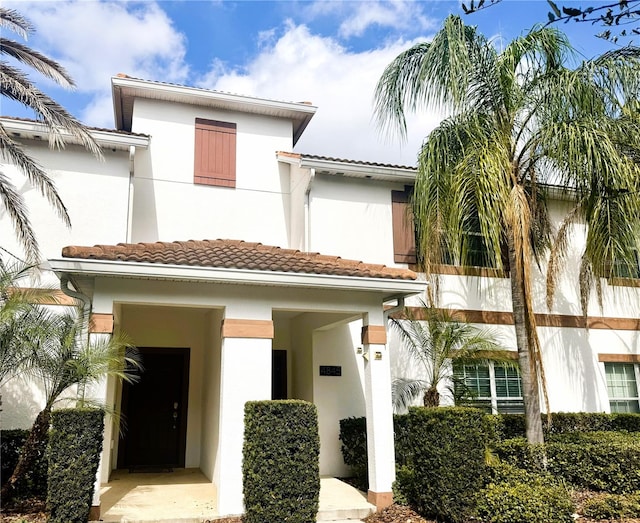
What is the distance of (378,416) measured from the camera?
9.48 m

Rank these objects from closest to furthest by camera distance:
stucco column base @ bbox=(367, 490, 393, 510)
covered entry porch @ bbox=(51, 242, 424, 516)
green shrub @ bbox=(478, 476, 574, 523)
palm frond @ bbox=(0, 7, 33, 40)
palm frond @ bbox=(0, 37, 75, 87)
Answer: green shrub @ bbox=(478, 476, 574, 523)
covered entry porch @ bbox=(51, 242, 424, 516)
stucco column base @ bbox=(367, 490, 393, 510)
palm frond @ bbox=(0, 7, 33, 40)
palm frond @ bbox=(0, 37, 75, 87)

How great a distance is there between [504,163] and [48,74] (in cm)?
847

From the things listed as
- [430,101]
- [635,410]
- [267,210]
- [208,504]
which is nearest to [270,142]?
[267,210]

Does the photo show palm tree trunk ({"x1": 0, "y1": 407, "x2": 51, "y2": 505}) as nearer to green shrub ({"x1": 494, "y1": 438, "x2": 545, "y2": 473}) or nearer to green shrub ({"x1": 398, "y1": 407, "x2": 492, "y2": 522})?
green shrub ({"x1": 398, "y1": 407, "x2": 492, "y2": 522})

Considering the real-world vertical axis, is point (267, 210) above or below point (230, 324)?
above

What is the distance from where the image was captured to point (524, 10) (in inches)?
199

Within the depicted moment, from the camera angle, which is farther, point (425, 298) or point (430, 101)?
point (425, 298)

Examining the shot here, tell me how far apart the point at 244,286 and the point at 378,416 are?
10.6 feet

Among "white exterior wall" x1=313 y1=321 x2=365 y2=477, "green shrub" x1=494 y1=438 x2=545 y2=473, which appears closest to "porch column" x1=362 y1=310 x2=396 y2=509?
"white exterior wall" x1=313 y1=321 x2=365 y2=477

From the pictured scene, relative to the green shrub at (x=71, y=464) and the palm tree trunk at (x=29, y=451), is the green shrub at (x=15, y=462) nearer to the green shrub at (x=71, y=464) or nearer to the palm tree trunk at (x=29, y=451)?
the palm tree trunk at (x=29, y=451)

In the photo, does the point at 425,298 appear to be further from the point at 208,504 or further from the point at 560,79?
the point at 208,504

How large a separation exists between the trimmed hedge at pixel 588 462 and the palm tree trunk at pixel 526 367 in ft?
1.22

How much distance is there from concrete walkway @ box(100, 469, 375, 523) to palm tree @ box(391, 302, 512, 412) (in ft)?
8.90

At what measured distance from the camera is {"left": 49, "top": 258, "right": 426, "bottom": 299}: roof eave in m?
8.24
